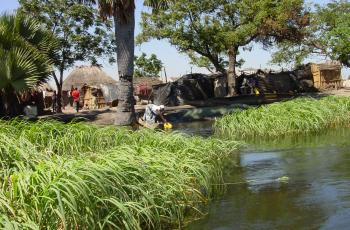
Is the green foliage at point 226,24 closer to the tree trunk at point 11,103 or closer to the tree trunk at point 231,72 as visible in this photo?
the tree trunk at point 231,72

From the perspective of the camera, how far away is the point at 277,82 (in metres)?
39.0

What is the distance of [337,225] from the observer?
654 cm

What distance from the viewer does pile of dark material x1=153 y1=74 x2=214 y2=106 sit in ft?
115

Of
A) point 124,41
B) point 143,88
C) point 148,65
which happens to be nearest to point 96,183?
point 124,41

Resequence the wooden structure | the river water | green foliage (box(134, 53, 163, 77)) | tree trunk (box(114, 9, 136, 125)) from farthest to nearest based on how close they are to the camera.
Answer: green foliage (box(134, 53, 163, 77))
the wooden structure
tree trunk (box(114, 9, 136, 125))
the river water

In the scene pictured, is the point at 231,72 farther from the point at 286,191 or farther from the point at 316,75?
the point at 286,191

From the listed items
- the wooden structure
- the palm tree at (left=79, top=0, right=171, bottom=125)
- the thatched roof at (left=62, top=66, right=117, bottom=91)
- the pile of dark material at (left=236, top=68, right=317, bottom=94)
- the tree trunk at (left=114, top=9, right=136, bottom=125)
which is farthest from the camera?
the thatched roof at (left=62, top=66, right=117, bottom=91)

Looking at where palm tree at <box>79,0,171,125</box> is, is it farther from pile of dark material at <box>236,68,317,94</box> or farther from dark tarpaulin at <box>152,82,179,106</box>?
pile of dark material at <box>236,68,317,94</box>

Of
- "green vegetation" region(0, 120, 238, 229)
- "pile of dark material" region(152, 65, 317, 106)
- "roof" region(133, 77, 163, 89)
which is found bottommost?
"green vegetation" region(0, 120, 238, 229)

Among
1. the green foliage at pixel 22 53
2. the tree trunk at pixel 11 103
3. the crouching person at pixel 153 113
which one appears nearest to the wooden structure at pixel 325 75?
the crouching person at pixel 153 113

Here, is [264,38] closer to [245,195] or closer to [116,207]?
[245,195]

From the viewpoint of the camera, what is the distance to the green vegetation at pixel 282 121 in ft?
52.3

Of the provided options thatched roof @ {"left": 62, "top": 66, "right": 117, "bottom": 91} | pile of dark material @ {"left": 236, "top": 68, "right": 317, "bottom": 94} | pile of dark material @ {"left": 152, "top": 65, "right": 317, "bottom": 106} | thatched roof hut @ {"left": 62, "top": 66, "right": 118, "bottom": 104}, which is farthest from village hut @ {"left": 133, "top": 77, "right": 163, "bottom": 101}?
pile of dark material @ {"left": 236, "top": 68, "right": 317, "bottom": 94}

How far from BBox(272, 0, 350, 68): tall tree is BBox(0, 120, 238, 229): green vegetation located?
24.4 m
